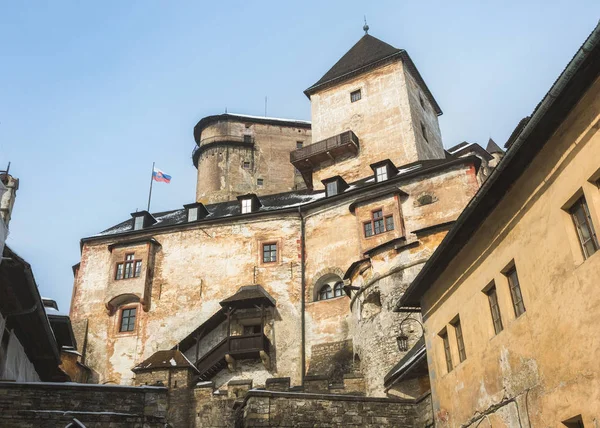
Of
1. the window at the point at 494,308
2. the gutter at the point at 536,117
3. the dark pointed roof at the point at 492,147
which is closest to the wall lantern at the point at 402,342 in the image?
the gutter at the point at 536,117

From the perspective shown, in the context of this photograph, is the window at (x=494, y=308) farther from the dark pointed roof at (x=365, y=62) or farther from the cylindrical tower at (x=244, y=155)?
the cylindrical tower at (x=244, y=155)

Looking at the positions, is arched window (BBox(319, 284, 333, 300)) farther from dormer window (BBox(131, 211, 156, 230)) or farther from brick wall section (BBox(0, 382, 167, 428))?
brick wall section (BBox(0, 382, 167, 428))

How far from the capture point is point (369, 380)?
75.9ft

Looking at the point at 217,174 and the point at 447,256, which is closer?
the point at 447,256

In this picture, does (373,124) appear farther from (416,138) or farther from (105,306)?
(105,306)

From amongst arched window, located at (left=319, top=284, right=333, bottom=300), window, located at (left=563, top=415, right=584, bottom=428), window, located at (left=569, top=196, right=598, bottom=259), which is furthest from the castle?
window, located at (left=569, top=196, right=598, bottom=259)

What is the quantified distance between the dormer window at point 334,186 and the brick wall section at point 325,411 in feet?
64.7

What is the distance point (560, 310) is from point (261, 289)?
2476 cm

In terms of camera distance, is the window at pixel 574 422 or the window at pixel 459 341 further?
the window at pixel 459 341

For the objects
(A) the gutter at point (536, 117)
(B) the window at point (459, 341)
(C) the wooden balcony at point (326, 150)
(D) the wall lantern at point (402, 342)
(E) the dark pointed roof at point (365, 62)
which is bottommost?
(B) the window at point (459, 341)

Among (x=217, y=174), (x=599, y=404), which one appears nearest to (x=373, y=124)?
(x=217, y=174)

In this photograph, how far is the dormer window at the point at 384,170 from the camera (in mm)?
33375

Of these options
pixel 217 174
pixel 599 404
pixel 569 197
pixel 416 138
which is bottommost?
pixel 599 404

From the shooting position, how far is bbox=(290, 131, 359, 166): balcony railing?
40125 millimetres
